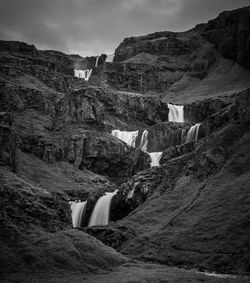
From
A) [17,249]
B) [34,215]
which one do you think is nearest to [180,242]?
[34,215]

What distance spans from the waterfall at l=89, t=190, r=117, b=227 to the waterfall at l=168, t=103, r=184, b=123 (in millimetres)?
73076

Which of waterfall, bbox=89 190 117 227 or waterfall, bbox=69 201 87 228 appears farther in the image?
waterfall, bbox=69 201 87 228

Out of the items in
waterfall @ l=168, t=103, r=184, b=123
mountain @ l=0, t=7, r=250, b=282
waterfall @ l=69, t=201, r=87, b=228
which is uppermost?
waterfall @ l=168, t=103, r=184, b=123

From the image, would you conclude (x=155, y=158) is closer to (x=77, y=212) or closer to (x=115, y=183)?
(x=115, y=183)

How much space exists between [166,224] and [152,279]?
23.8 metres

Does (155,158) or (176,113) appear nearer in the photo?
(155,158)

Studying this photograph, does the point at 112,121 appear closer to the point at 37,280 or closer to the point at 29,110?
the point at 29,110

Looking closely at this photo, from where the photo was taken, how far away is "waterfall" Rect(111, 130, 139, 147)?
122 meters

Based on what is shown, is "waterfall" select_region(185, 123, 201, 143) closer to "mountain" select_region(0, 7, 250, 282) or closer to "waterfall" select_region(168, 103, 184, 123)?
"mountain" select_region(0, 7, 250, 282)

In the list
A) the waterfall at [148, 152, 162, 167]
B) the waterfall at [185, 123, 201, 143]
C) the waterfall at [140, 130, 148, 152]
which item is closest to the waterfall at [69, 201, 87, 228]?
the waterfall at [148, 152, 162, 167]

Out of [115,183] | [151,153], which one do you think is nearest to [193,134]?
[151,153]

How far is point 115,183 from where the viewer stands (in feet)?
352

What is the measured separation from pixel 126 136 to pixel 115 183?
2382cm

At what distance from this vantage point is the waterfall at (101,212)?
225 ft
